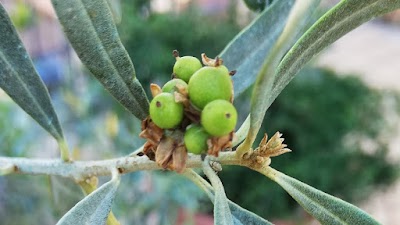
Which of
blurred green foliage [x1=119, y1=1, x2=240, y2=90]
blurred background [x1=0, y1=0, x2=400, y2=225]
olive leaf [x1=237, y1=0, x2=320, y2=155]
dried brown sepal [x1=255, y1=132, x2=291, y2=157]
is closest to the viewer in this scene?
olive leaf [x1=237, y1=0, x2=320, y2=155]

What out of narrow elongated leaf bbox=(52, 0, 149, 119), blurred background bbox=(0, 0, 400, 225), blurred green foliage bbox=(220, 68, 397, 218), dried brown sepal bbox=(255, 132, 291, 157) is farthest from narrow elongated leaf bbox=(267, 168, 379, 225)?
blurred green foliage bbox=(220, 68, 397, 218)

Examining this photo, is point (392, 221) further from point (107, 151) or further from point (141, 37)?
point (107, 151)

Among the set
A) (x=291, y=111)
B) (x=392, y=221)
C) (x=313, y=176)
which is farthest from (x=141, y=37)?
(x=392, y=221)

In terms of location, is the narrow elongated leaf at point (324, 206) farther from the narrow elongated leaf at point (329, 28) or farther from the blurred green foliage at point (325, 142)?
the blurred green foliage at point (325, 142)

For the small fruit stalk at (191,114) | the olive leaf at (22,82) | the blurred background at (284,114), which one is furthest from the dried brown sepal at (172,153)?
the blurred background at (284,114)

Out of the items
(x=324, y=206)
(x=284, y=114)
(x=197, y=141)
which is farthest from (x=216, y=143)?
(x=284, y=114)

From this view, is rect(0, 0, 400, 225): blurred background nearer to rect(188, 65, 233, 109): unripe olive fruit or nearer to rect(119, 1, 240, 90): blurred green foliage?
rect(119, 1, 240, 90): blurred green foliage
